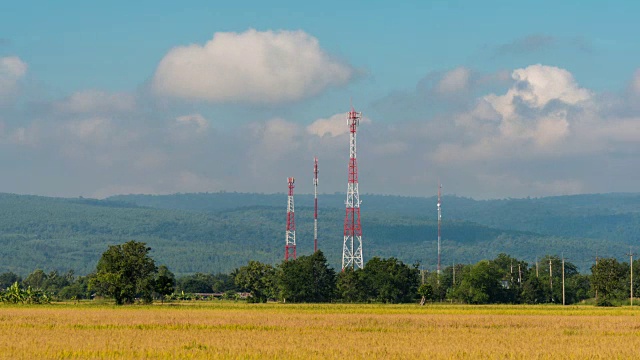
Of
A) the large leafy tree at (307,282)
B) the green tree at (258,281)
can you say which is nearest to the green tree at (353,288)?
the large leafy tree at (307,282)

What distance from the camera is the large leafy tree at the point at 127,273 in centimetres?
14475

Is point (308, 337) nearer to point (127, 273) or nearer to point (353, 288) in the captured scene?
point (127, 273)

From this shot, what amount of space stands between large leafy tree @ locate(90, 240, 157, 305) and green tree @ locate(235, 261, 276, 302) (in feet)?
113

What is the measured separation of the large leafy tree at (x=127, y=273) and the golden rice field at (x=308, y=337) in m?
39.6

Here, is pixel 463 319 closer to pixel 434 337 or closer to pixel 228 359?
pixel 434 337

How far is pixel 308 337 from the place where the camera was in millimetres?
73000

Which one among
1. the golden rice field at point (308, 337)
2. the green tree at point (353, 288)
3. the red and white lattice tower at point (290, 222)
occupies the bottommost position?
the golden rice field at point (308, 337)

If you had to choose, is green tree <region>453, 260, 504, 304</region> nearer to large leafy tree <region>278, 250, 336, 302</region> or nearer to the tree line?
the tree line

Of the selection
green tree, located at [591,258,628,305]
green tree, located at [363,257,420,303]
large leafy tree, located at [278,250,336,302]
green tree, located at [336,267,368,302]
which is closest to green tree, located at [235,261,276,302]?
large leafy tree, located at [278,250,336,302]

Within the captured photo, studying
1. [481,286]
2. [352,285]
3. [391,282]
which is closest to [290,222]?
[352,285]

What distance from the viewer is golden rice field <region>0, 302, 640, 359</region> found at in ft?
196

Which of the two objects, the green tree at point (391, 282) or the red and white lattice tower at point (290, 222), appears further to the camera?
the red and white lattice tower at point (290, 222)

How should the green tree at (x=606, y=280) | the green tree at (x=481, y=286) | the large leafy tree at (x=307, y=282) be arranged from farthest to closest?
the green tree at (x=606, y=280)
the green tree at (x=481, y=286)
the large leafy tree at (x=307, y=282)

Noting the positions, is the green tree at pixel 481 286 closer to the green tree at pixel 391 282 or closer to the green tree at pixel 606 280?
the green tree at pixel 391 282
